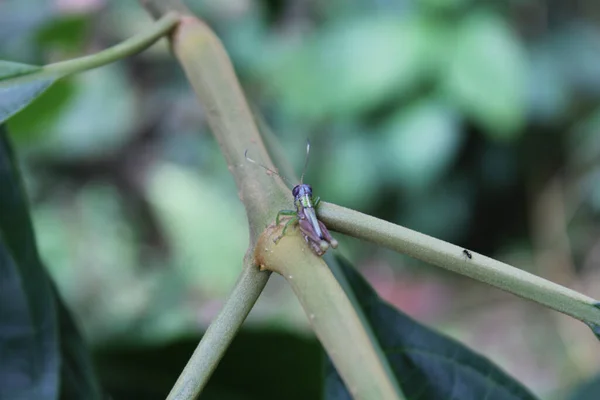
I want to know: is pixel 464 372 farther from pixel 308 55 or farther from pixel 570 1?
pixel 570 1

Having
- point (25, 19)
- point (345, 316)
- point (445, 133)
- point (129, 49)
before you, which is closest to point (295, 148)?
point (445, 133)

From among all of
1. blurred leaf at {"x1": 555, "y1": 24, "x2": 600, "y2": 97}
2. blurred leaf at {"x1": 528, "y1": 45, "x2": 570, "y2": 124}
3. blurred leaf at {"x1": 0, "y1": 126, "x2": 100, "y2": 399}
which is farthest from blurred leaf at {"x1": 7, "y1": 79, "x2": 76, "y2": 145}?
blurred leaf at {"x1": 555, "y1": 24, "x2": 600, "y2": 97}

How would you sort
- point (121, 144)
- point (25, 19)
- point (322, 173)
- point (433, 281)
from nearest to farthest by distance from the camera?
1. point (25, 19)
2. point (322, 173)
3. point (433, 281)
4. point (121, 144)

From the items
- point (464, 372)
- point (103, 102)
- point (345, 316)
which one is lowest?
point (345, 316)

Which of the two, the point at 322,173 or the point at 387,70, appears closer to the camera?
the point at 387,70

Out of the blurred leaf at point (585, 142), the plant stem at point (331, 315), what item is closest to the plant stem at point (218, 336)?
the plant stem at point (331, 315)

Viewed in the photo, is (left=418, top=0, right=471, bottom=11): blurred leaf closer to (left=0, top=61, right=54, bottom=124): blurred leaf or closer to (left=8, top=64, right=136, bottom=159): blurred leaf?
(left=8, top=64, right=136, bottom=159): blurred leaf

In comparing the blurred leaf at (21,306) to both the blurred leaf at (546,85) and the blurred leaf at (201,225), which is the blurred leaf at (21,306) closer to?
the blurred leaf at (201,225)
